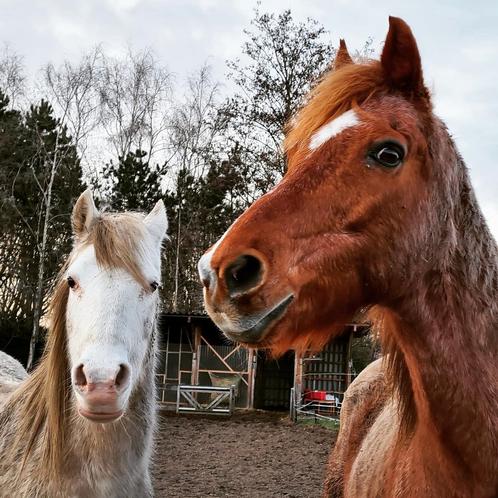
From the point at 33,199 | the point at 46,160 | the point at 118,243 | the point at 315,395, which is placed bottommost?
the point at 315,395

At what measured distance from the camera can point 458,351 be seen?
6.38 ft

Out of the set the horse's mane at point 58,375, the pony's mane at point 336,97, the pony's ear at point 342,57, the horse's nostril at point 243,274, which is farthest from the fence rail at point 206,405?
the horse's nostril at point 243,274

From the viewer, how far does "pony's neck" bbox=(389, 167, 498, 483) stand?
190 centimetres

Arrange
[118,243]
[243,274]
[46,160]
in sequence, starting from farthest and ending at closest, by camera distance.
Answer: [46,160] → [118,243] → [243,274]

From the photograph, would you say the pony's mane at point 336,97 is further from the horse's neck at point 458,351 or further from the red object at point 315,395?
the red object at point 315,395

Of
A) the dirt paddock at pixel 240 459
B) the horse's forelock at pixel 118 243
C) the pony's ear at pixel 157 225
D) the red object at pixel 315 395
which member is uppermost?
the pony's ear at pixel 157 225

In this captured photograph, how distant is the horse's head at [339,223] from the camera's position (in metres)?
1.67

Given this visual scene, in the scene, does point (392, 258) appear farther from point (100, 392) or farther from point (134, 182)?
point (134, 182)

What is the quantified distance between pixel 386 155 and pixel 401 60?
0.40 m

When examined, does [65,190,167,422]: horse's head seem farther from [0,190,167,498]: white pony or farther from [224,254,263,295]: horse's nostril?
[224,254,263,295]: horse's nostril

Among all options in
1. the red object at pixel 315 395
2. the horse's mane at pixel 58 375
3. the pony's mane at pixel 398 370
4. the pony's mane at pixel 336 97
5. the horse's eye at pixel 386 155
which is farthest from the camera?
the red object at pixel 315 395

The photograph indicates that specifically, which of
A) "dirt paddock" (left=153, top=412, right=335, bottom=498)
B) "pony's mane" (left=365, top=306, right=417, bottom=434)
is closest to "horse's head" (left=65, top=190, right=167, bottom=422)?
"pony's mane" (left=365, top=306, right=417, bottom=434)

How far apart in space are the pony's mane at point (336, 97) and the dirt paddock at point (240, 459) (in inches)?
285

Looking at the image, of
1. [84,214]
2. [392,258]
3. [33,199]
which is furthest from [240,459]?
[33,199]
